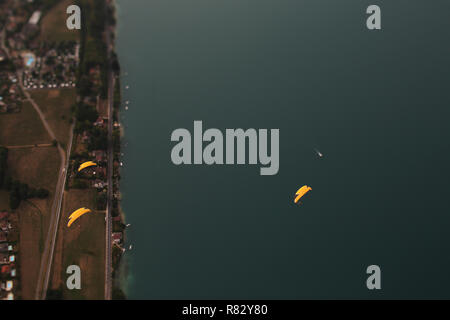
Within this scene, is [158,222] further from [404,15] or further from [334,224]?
[404,15]

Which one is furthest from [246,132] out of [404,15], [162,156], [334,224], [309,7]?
[404,15]

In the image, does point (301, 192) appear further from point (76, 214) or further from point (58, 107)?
point (58, 107)

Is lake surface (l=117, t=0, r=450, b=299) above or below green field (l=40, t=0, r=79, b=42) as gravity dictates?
below

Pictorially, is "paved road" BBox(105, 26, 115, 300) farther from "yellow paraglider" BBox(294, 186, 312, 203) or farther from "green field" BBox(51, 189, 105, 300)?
"yellow paraglider" BBox(294, 186, 312, 203)

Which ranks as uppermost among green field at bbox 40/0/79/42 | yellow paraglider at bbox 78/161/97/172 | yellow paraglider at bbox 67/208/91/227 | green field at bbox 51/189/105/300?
green field at bbox 40/0/79/42

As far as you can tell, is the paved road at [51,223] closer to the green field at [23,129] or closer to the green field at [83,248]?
the green field at [83,248]

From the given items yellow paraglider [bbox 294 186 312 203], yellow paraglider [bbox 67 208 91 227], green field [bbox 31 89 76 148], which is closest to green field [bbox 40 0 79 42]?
green field [bbox 31 89 76 148]

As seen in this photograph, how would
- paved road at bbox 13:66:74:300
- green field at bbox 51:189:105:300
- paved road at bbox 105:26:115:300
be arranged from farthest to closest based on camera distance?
paved road at bbox 105:26:115:300, green field at bbox 51:189:105:300, paved road at bbox 13:66:74:300

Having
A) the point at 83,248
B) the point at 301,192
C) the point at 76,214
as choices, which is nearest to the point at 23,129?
the point at 76,214
